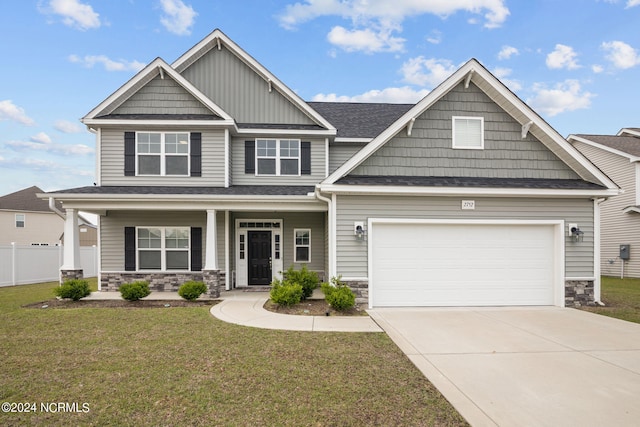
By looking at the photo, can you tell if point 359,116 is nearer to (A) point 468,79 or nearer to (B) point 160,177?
(A) point 468,79

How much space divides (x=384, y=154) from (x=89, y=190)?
30.3ft

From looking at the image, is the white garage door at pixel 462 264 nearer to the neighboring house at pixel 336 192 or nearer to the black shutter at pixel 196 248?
the neighboring house at pixel 336 192

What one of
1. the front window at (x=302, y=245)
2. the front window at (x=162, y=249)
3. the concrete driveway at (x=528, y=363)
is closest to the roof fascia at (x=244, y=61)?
the front window at (x=302, y=245)

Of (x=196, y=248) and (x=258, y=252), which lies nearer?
(x=196, y=248)

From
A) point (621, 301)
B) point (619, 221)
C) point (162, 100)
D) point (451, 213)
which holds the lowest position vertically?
point (621, 301)

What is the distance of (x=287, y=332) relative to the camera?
683cm

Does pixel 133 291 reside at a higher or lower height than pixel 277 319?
Answer: higher

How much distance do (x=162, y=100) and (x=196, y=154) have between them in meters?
2.25

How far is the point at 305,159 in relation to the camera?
12.8 m

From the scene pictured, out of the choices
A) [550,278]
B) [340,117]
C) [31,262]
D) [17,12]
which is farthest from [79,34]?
[550,278]

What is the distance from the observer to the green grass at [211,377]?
142 inches

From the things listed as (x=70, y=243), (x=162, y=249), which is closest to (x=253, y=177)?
(x=162, y=249)

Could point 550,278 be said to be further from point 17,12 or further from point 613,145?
point 17,12

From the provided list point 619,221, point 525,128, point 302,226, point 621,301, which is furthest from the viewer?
point 619,221
